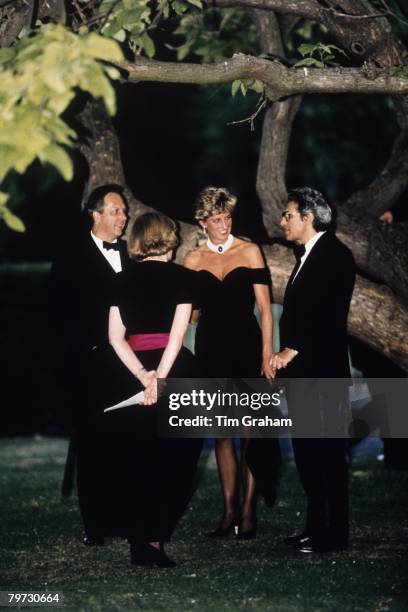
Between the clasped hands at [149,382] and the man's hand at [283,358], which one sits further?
the man's hand at [283,358]

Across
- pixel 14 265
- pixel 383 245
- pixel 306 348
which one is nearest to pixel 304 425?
pixel 306 348

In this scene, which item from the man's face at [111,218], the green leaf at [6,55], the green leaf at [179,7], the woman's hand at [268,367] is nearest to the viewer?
the green leaf at [6,55]

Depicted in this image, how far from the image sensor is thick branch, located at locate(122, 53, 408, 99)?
24.0 feet

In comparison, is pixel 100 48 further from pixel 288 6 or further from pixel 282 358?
pixel 288 6

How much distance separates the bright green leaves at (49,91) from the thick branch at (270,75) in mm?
Result: 2301

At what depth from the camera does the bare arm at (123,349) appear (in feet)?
23.1

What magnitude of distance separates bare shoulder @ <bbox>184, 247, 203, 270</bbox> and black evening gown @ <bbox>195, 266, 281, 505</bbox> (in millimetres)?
82

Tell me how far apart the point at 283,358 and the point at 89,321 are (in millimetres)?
1516

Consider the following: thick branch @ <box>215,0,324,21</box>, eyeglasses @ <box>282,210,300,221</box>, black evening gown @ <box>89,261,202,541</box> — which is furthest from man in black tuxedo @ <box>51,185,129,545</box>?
thick branch @ <box>215,0,324,21</box>

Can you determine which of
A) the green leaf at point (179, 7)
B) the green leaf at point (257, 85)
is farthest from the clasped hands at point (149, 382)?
the green leaf at point (179, 7)

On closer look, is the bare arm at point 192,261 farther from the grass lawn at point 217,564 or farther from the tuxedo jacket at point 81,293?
the grass lawn at point 217,564

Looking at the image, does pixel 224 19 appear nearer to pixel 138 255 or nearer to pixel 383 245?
pixel 383 245

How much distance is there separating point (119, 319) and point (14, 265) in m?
9.89

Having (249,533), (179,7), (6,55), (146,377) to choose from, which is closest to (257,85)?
(179,7)
